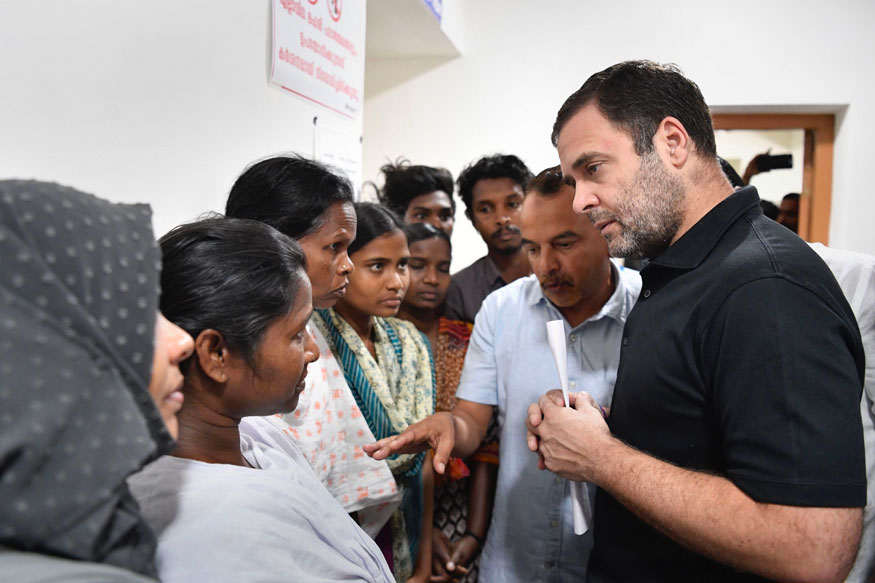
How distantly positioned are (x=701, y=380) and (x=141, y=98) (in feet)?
3.43

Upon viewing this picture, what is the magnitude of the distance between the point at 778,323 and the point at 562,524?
822 mm

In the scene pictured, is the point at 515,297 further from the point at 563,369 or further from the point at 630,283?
the point at 563,369

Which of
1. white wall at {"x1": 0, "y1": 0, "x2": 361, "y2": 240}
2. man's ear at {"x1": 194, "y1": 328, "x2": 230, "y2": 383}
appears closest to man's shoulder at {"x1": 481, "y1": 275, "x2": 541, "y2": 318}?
white wall at {"x1": 0, "y1": 0, "x2": 361, "y2": 240}

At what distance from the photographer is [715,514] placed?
859mm

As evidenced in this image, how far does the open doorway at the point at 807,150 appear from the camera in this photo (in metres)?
3.63

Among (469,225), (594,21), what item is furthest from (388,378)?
(594,21)

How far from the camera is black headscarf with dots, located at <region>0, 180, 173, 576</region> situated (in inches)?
17.7

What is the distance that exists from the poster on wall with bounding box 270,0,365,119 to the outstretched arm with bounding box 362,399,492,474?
931 mm

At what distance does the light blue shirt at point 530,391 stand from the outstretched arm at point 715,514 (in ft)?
1.35

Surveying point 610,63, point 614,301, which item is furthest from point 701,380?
point 610,63

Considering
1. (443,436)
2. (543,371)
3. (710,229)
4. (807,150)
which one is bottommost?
(443,436)

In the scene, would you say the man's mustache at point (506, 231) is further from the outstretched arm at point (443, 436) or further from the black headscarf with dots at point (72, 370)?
the black headscarf with dots at point (72, 370)

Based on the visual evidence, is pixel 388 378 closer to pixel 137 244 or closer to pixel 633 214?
pixel 633 214

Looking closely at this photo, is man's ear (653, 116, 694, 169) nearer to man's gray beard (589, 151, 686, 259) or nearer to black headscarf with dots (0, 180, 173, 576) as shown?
man's gray beard (589, 151, 686, 259)
